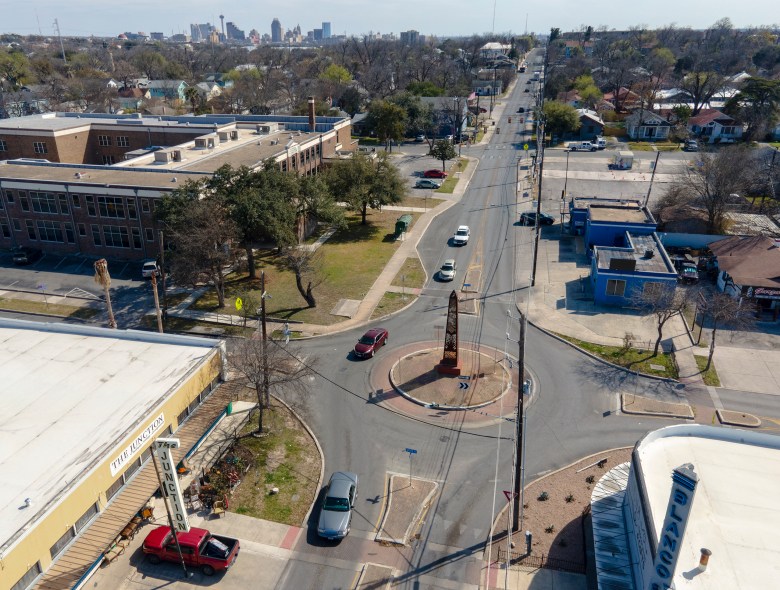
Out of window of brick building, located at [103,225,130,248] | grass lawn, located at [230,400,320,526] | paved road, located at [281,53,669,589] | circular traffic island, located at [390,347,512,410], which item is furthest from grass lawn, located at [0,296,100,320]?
circular traffic island, located at [390,347,512,410]

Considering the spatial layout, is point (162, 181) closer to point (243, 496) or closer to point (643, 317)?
point (243, 496)

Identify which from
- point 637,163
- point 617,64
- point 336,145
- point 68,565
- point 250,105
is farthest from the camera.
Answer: point 617,64

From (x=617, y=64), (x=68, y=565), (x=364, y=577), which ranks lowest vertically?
(x=364, y=577)

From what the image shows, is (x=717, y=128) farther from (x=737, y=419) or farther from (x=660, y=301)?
(x=737, y=419)

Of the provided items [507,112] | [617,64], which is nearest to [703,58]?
[617,64]

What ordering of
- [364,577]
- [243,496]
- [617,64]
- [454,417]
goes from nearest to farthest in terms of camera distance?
1. [364,577]
2. [243,496]
3. [454,417]
4. [617,64]

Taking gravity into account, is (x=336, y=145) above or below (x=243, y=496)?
above

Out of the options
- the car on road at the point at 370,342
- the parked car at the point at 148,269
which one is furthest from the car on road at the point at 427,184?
the car on road at the point at 370,342
